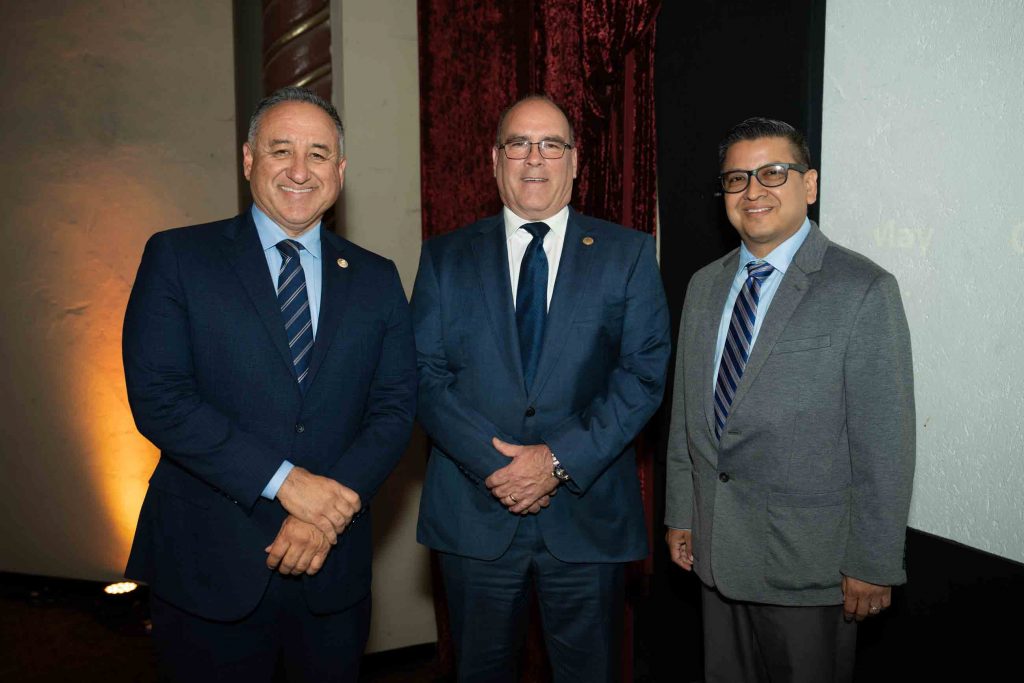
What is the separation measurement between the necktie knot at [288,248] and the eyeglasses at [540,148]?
0.61 meters

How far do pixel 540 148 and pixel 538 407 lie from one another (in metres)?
0.67

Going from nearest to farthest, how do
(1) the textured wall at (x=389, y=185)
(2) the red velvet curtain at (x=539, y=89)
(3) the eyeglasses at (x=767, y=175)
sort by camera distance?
(3) the eyeglasses at (x=767, y=175)
(2) the red velvet curtain at (x=539, y=89)
(1) the textured wall at (x=389, y=185)

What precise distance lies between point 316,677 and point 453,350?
0.84 meters

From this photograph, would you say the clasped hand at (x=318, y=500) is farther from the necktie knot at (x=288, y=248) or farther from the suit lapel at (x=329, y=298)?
the necktie knot at (x=288, y=248)

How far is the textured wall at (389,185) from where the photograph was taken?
3.10 meters

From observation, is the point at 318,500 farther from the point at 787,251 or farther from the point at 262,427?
the point at 787,251

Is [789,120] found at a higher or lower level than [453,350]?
Answer: higher

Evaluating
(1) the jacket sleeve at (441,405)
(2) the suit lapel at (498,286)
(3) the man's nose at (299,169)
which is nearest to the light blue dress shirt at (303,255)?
(3) the man's nose at (299,169)

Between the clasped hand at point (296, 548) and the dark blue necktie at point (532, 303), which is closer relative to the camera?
the clasped hand at point (296, 548)

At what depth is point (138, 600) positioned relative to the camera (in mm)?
4117

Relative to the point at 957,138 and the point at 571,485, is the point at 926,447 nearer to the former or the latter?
the point at 957,138

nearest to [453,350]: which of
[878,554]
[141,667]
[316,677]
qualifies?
[316,677]

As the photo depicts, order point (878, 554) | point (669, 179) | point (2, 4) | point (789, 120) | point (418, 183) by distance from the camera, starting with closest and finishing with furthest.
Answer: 1. point (878, 554)
2. point (789, 120)
3. point (669, 179)
4. point (418, 183)
5. point (2, 4)

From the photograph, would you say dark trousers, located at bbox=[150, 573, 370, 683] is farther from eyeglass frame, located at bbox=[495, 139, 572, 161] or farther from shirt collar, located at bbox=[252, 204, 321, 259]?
eyeglass frame, located at bbox=[495, 139, 572, 161]
